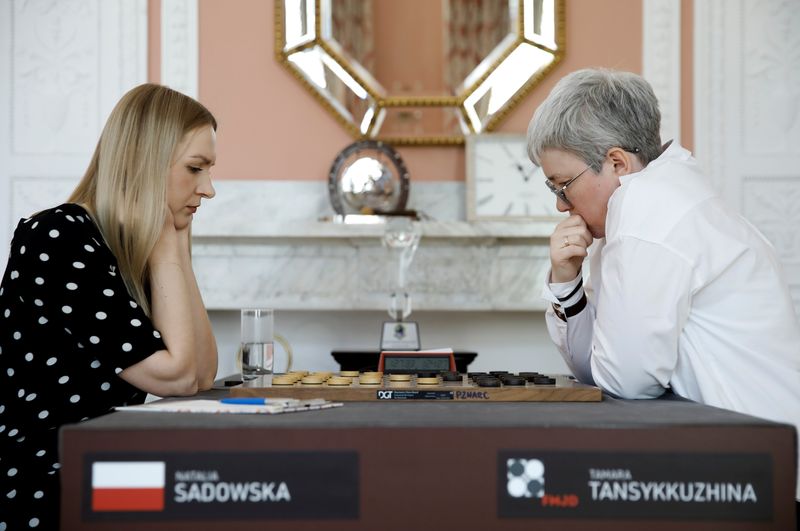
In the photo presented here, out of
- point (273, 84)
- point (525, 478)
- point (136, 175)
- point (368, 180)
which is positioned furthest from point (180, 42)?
point (525, 478)

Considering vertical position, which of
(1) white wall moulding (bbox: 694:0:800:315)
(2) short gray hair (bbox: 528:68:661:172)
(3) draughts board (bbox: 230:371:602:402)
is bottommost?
(3) draughts board (bbox: 230:371:602:402)

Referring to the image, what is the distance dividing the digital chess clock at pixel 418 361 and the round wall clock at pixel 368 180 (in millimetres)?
1712

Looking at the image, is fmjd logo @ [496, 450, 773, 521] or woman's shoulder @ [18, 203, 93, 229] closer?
fmjd logo @ [496, 450, 773, 521]

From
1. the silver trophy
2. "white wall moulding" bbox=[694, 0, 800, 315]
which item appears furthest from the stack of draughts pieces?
"white wall moulding" bbox=[694, 0, 800, 315]

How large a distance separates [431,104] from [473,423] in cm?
274

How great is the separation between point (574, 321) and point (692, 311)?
0.41 meters

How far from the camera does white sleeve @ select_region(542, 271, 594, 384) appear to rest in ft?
5.74

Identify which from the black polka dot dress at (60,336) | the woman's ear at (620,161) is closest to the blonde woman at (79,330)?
the black polka dot dress at (60,336)

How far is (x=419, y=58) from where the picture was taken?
11.6 feet

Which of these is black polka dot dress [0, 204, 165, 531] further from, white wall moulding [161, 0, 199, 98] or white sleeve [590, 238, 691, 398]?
white wall moulding [161, 0, 199, 98]

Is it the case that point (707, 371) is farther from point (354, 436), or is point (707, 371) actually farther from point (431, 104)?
point (431, 104)

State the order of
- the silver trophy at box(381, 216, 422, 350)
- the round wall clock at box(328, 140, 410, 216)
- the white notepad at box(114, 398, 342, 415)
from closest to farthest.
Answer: the white notepad at box(114, 398, 342, 415), the silver trophy at box(381, 216, 422, 350), the round wall clock at box(328, 140, 410, 216)

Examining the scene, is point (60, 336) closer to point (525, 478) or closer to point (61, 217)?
point (61, 217)

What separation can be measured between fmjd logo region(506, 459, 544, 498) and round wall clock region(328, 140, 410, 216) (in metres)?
2.49
